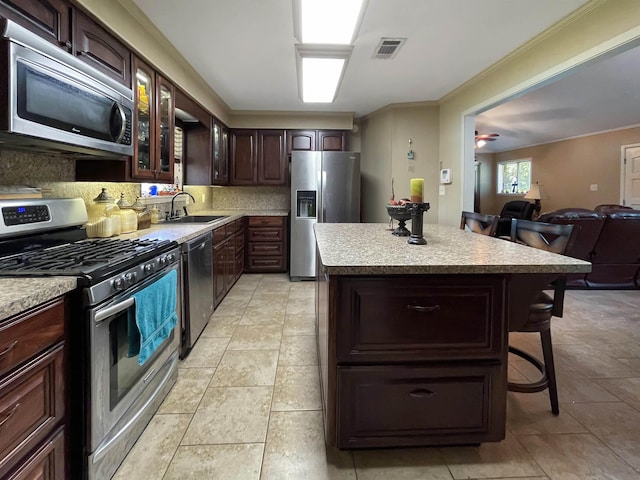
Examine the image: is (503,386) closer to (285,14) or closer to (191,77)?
(285,14)

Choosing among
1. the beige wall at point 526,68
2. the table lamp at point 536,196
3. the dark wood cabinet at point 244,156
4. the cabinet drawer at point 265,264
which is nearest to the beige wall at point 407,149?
the beige wall at point 526,68

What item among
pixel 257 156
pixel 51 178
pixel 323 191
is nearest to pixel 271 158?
pixel 257 156

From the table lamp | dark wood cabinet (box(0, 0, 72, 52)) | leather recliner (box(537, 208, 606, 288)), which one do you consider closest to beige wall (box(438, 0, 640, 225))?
leather recliner (box(537, 208, 606, 288))

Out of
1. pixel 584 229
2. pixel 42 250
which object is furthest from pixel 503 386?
pixel 584 229

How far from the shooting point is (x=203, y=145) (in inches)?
168

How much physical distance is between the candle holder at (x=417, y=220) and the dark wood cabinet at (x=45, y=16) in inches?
74.2

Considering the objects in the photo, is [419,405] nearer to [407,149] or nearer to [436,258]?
[436,258]

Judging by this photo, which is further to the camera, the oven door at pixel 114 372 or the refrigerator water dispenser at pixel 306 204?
the refrigerator water dispenser at pixel 306 204

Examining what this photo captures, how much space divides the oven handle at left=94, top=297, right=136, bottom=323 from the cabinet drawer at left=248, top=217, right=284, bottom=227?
3.54 meters

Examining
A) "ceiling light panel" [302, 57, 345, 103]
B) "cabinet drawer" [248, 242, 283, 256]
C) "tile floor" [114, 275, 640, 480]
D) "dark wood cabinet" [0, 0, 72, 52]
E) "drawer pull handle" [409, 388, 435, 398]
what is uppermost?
"ceiling light panel" [302, 57, 345, 103]

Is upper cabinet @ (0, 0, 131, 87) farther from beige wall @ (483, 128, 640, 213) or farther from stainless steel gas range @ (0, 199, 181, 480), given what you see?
beige wall @ (483, 128, 640, 213)

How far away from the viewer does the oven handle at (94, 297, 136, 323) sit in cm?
131

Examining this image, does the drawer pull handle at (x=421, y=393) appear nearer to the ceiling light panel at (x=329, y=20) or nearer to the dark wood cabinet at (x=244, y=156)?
the ceiling light panel at (x=329, y=20)

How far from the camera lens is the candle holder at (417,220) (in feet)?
5.99
